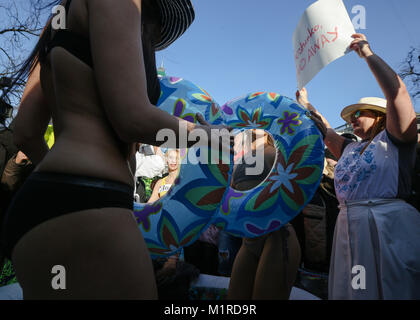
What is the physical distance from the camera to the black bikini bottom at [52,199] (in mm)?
583

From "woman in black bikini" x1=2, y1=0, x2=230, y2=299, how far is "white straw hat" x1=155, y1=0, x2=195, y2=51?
0.26 meters

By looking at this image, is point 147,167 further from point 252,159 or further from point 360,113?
point 360,113

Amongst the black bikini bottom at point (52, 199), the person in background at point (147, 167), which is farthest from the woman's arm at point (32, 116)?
the person in background at point (147, 167)

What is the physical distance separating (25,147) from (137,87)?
2.13ft

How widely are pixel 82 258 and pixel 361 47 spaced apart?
6.58 ft

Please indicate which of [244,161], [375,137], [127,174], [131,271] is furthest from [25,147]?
[375,137]

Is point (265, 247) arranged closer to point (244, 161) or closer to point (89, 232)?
point (244, 161)

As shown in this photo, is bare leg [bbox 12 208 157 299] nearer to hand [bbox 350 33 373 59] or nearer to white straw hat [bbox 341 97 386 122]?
hand [bbox 350 33 373 59]

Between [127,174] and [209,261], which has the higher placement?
[127,174]

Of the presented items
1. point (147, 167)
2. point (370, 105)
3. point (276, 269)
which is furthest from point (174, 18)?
point (147, 167)

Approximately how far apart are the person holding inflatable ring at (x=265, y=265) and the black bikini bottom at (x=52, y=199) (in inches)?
55.5

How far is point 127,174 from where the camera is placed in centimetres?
70

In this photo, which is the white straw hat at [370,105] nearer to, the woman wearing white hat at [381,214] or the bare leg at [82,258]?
the woman wearing white hat at [381,214]

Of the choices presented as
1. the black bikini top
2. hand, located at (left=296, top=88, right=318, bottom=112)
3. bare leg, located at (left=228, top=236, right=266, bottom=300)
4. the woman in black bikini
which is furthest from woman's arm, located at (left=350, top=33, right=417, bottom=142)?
the black bikini top
